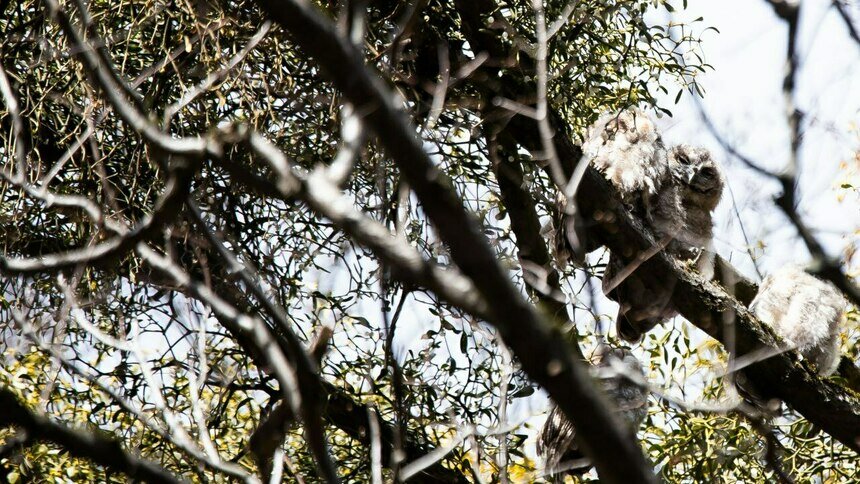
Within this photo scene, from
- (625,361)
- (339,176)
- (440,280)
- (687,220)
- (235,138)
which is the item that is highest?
(687,220)

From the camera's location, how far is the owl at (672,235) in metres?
2.89

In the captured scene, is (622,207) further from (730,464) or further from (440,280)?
(440,280)

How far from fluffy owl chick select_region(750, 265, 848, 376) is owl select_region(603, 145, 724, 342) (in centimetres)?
Result: 28

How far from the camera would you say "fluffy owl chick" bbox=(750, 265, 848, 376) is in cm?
322

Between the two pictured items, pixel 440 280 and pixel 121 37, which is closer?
pixel 440 280

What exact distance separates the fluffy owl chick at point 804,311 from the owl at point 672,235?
282 mm

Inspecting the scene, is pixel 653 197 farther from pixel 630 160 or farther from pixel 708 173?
pixel 708 173

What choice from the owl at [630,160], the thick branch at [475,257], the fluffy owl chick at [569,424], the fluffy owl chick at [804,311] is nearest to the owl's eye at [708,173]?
the owl at [630,160]

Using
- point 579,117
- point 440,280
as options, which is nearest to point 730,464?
point 579,117

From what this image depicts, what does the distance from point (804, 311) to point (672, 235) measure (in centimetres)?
68

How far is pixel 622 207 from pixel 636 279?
0.27m

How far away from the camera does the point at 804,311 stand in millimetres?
3299

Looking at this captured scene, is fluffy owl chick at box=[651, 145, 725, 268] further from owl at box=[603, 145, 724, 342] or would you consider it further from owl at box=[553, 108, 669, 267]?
owl at box=[553, 108, 669, 267]

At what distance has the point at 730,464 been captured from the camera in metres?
2.84
